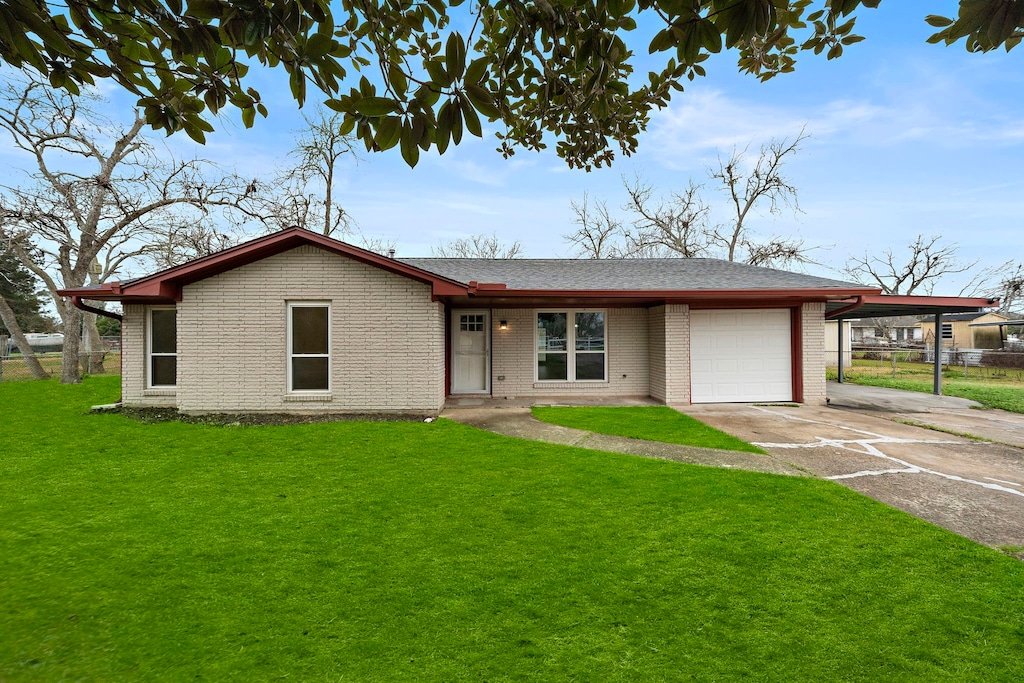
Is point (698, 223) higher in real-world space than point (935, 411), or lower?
higher

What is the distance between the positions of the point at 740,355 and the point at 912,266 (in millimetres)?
32668

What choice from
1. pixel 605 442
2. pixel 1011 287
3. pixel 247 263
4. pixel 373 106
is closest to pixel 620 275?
pixel 605 442

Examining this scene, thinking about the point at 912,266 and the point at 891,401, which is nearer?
the point at 891,401

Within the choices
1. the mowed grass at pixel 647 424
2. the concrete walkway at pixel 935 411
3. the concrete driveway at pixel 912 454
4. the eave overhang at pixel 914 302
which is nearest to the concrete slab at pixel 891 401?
the concrete walkway at pixel 935 411

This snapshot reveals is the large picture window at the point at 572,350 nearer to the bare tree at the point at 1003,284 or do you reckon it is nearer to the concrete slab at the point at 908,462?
the concrete slab at the point at 908,462

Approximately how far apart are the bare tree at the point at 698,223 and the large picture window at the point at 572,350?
53.9 ft

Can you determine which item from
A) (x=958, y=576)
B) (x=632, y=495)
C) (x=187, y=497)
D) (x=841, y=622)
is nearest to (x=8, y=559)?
(x=187, y=497)

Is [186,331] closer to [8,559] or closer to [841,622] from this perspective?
[8,559]

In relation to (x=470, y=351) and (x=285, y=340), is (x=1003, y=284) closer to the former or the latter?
(x=470, y=351)

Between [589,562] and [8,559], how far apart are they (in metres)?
4.20

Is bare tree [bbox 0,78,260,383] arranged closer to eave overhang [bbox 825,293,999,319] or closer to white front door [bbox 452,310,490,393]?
white front door [bbox 452,310,490,393]

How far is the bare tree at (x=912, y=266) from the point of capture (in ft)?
98.9

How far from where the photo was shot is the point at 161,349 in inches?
358

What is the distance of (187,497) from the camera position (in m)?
4.22
